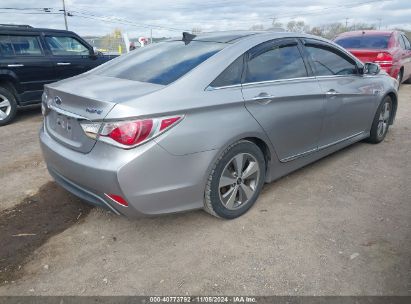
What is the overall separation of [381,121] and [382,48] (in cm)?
441

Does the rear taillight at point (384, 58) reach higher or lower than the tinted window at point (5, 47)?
lower

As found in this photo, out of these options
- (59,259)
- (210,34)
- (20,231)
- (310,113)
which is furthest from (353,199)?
(20,231)

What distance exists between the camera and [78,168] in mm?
2723

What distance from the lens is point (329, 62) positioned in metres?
4.18

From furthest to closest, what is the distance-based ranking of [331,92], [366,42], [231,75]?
[366,42], [331,92], [231,75]

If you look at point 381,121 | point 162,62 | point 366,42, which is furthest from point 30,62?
point 366,42

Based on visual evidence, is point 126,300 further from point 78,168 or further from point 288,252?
point 288,252

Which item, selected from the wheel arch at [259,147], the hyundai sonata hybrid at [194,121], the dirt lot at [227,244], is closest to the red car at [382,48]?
the hyundai sonata hybrid at [194,121]

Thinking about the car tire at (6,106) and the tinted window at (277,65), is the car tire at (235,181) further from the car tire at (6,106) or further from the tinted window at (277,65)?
the car tire at (6,106)

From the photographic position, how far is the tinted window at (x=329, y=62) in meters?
3.96

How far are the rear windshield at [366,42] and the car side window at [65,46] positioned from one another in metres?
6.43

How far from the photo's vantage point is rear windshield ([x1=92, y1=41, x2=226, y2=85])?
9.84ft

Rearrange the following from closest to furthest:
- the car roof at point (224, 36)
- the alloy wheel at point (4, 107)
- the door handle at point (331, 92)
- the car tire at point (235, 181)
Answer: the car tire at point (235, 181) < the car roof at point (224, 36) < the door handle at point (331, 92) < the alloy wheel at point (4, 107)

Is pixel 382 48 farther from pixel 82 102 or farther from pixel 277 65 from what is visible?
pixel 82 102
